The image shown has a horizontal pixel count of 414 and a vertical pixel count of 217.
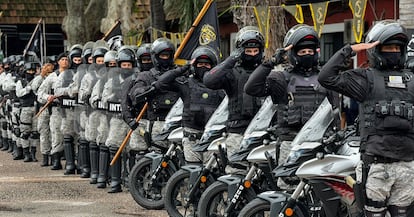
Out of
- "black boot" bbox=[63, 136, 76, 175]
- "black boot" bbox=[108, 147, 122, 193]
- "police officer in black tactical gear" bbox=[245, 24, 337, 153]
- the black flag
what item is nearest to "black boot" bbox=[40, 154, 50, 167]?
"black boot" bbox=[63, 136, 76, 175]

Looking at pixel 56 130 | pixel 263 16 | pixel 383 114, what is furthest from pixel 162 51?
pixel 383 114

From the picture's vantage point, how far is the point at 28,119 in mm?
16922

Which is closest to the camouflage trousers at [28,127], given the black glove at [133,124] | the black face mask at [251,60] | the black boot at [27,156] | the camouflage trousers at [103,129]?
the black boot at [27,156]

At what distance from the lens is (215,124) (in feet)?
29.6

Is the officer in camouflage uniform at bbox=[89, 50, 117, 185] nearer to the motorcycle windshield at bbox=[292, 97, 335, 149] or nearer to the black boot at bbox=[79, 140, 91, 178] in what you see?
the black boot at bbox=[79, 140, 91, 178]

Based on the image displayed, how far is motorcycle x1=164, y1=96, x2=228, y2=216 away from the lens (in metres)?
8.82

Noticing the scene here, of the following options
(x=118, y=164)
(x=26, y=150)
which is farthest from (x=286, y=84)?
(x=26, y=150)

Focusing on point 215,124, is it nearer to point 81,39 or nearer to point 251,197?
point 251,197

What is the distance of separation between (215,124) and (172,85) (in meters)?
1.53

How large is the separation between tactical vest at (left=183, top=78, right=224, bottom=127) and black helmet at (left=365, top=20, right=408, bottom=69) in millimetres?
3562

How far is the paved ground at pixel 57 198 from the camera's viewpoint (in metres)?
10.5

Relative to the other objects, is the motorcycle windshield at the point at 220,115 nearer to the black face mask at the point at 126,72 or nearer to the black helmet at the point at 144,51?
the black helmet at the point at 144,51

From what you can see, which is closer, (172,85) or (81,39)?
(172,85)

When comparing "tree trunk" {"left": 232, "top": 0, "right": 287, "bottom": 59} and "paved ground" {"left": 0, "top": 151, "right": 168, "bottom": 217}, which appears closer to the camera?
"paved ground" {"left": 0, "top": 151, "right": 168, "bottom": 217}
